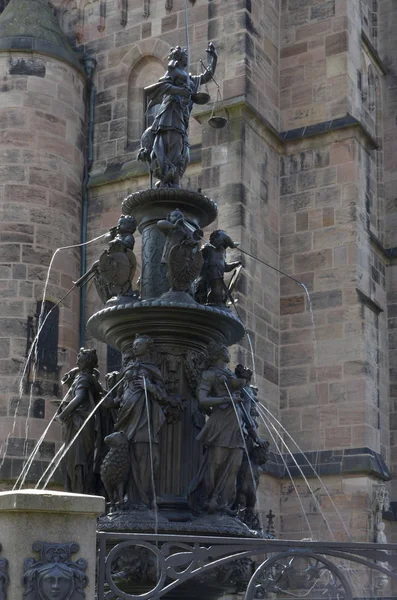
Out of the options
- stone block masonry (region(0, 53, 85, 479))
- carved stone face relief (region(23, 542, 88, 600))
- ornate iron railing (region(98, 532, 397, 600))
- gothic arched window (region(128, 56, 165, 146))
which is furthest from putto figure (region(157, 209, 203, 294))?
gothic arched window (region(128, 56, 165, 146))

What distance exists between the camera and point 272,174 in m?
18.6

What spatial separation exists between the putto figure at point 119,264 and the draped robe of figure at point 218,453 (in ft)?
3.51

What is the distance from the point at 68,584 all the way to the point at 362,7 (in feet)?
52.7

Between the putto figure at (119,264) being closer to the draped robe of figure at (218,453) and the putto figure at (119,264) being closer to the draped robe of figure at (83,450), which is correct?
the draped robe of figure at (83,450)

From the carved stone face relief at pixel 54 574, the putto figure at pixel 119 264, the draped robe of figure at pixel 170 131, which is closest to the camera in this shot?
the carved stone face relief at pixel 54 574

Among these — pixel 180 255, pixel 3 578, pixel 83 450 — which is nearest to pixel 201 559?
pixel 3 578

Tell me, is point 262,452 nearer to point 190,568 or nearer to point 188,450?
point 188,450

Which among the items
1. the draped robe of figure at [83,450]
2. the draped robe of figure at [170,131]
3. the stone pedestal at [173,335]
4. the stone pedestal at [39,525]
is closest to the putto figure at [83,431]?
→ the draped robe of figure at [83,450]

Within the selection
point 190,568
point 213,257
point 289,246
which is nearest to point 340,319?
point 289,246

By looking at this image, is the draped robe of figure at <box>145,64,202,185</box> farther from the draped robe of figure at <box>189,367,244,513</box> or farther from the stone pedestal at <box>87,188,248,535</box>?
the draped robe of figure at <box>189,367,244,513</box>

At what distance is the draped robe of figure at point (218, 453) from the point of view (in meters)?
8.34

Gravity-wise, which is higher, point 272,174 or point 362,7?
point 362,7

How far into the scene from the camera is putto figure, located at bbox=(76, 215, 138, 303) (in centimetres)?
916

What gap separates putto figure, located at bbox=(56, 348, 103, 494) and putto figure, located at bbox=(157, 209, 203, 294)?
98cm
